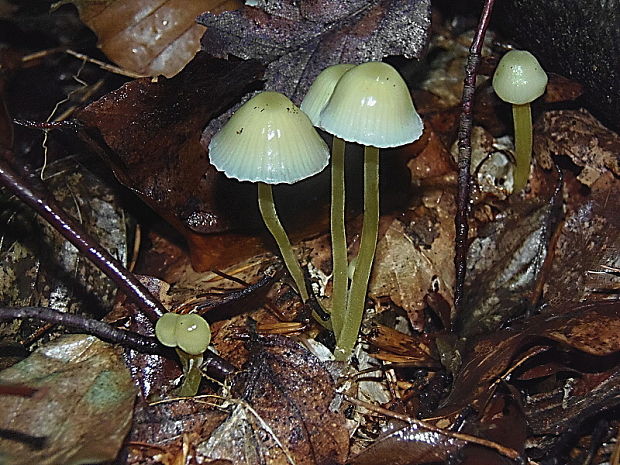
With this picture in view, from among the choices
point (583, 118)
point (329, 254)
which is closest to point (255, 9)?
point (329, 254)

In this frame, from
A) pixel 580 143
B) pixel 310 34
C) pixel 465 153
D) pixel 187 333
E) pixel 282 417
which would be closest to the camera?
pixel 187 333

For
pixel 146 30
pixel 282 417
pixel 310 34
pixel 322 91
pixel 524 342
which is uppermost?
pixel 322 91

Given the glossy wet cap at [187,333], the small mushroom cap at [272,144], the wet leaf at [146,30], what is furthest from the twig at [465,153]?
the wet leaf at [146,30]

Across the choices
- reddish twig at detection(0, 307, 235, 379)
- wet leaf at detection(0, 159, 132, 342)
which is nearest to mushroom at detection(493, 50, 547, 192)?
reddish twig at detection(0, 307, 235, 379)

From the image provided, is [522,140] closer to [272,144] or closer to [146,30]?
[272,144]

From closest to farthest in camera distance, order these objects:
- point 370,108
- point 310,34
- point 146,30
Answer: point 370,108 < point 310,34 < point 146,30

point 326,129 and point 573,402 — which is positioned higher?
point 326,129

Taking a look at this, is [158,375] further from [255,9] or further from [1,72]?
[1,72]

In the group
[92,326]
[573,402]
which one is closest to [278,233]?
[92,326]
